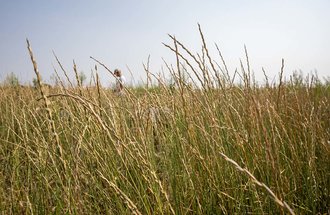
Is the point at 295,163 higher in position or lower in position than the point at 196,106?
lower

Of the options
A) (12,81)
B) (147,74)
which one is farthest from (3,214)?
(12,81)

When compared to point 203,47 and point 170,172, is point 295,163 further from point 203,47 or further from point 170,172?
point 203,47

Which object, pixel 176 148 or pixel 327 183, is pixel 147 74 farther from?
pixel 327 183

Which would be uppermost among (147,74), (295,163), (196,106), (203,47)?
(203,47)

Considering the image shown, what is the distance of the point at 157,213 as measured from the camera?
1.09 m

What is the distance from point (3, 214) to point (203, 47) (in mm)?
1335

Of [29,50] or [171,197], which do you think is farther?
[171,197]

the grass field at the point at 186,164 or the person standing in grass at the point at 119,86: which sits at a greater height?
the person standing in grass at the point at 119,86

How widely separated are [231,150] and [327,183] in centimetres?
55

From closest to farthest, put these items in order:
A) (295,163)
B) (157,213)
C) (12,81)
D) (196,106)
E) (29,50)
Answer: (29,50) < (157,213) < (295,163) < (196,106) < (12,81)

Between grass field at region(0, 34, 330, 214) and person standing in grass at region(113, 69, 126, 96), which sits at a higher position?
person standing in grass at region(113, 69, 126, 96)

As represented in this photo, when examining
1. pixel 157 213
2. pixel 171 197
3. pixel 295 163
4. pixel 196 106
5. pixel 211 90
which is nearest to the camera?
pixel 157 213

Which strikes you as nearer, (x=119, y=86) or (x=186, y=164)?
(x=186, y=164)

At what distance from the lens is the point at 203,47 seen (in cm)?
140
